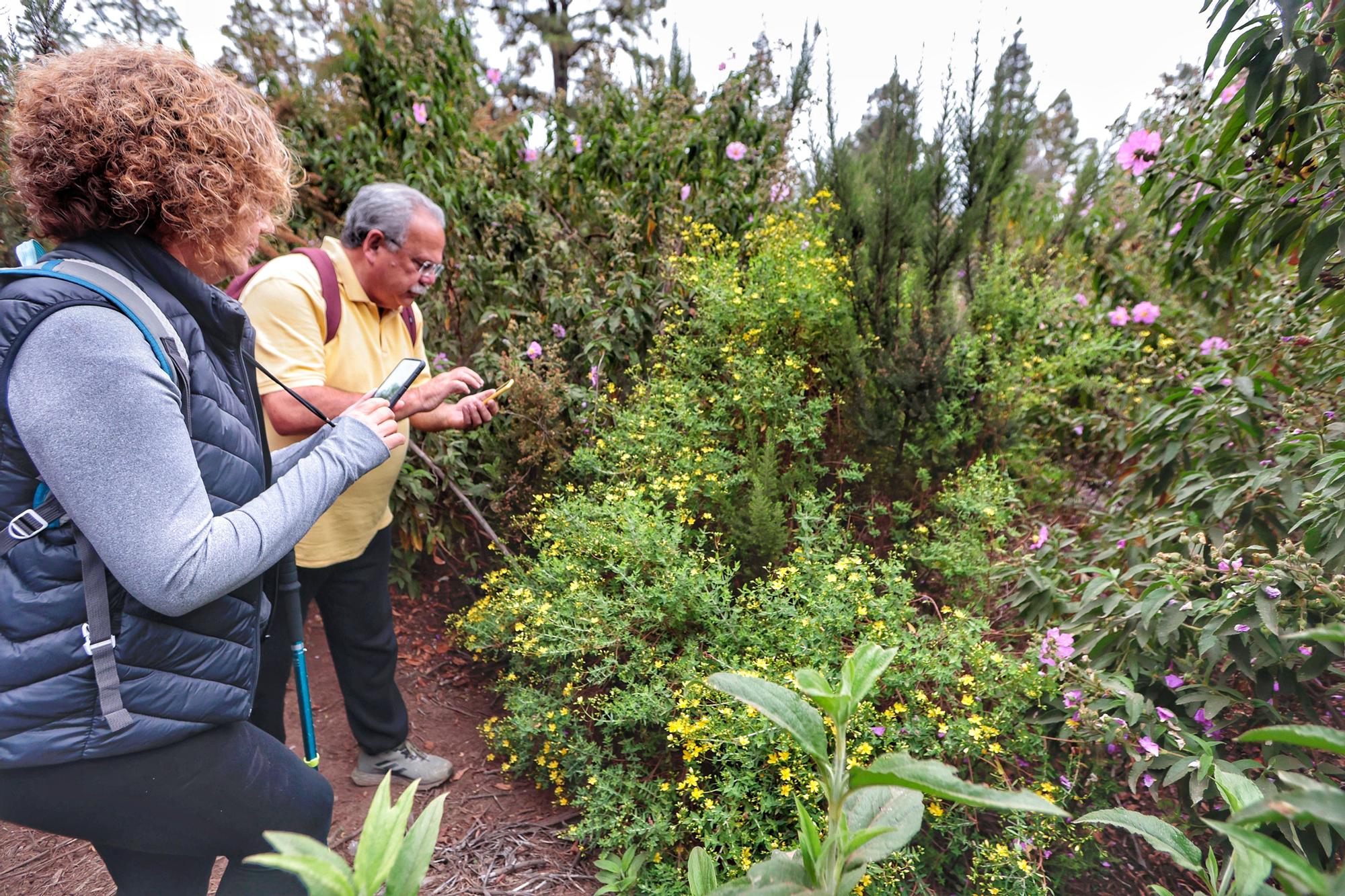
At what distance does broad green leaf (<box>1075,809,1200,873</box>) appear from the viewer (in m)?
0.78

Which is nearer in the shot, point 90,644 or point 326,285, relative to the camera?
point 90,644

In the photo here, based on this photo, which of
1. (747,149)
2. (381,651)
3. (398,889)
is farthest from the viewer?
(747,149)

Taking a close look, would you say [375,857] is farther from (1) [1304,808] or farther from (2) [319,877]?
(1) [1304,808]

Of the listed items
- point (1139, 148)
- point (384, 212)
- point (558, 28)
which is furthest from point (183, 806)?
point (558, 28)

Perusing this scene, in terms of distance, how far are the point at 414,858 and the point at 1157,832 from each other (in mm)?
804

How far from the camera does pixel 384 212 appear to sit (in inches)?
87.0

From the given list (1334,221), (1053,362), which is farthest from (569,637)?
(1053,362)

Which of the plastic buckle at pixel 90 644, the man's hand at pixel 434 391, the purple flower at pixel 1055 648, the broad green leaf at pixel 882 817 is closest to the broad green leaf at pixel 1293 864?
the broad green leaf at pixel 882 817

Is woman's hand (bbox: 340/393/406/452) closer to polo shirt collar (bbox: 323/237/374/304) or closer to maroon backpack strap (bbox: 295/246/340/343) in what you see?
maroon backpack strap (bbox: 295/246/340/343)

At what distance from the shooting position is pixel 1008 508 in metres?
2.80

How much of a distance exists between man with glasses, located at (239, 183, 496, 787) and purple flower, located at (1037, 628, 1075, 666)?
1.85 meters

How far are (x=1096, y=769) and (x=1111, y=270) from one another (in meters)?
2.94

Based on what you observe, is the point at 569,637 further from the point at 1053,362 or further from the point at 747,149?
the point at 747,149

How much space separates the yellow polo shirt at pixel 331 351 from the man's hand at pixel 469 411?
0.15 meters
